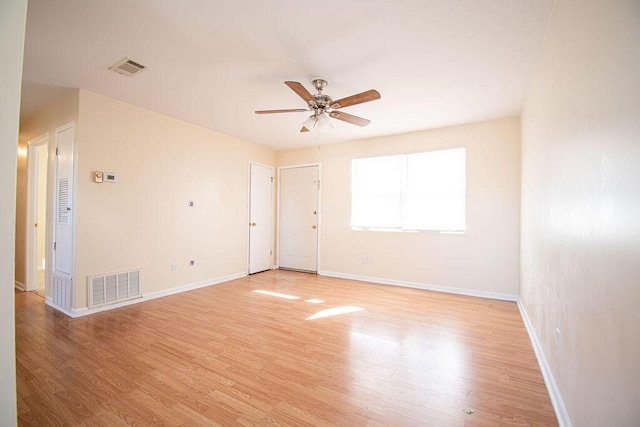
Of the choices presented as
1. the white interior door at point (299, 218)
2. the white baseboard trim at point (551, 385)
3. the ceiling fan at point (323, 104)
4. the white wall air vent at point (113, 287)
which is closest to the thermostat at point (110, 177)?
the white wall air vent at point (113, 287)

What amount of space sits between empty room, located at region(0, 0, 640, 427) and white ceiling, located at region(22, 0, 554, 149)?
2 cm

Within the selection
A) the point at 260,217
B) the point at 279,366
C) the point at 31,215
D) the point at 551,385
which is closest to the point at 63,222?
the point at 31,215

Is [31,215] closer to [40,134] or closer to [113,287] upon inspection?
[40,134]

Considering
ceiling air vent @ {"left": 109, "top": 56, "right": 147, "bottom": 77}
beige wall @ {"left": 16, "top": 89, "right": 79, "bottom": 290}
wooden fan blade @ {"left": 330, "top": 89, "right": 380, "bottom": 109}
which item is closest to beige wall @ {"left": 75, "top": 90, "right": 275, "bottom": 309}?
beige wall @ {"left": 16, "top": 89, "right": 79, "bottom": 290}

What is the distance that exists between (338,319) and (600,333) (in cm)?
234

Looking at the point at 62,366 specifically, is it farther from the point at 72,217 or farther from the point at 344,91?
the point at 344,91

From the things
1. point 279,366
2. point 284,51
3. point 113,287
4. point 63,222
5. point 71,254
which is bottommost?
point 279,366

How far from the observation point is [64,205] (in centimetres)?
328

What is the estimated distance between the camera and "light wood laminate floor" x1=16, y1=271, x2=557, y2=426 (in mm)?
1649

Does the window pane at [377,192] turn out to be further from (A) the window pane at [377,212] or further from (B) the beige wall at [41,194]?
(B) the beige wall at [41,194]

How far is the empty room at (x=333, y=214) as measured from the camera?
121 centimetres

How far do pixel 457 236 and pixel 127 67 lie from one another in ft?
15.4

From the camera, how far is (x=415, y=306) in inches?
142

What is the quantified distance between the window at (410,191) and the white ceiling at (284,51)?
3.15ft
